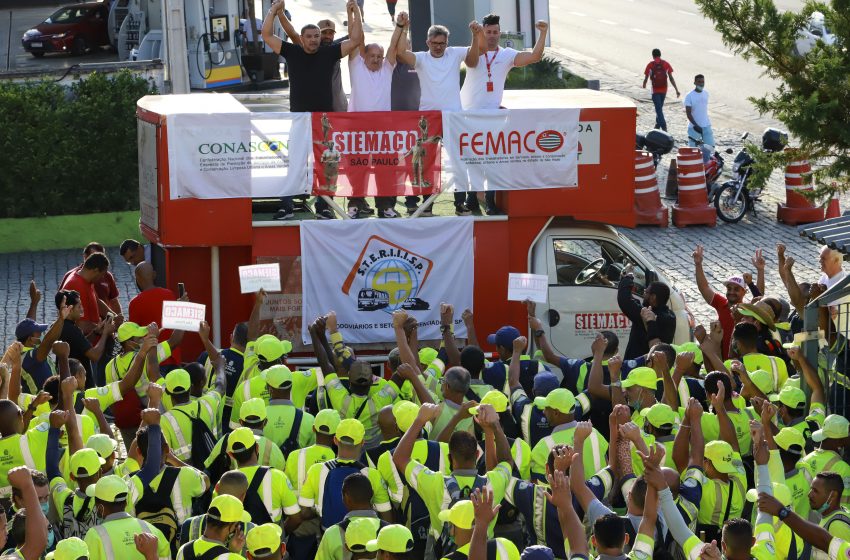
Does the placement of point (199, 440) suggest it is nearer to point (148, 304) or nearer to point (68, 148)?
point (148, 304)

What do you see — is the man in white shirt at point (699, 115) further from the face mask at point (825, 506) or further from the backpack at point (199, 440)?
the face mask at point (825, 506)

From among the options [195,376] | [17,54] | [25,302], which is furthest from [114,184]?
[17,54]

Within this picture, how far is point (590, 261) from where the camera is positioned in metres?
12.8

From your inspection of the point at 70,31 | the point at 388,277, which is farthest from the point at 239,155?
the point at 70,31

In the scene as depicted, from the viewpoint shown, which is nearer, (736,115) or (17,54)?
(736,115)

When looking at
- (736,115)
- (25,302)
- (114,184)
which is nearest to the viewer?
(25,302)

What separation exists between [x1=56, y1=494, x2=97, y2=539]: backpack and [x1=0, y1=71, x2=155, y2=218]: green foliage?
11.7 metres

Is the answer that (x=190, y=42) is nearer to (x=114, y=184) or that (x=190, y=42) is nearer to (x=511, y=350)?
(x=114, y=184)

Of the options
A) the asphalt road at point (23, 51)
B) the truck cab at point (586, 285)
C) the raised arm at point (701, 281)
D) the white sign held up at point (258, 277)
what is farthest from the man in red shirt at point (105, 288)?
the asphalt road at point (23, 51)

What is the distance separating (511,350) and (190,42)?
861 inches

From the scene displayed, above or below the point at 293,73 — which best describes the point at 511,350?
below

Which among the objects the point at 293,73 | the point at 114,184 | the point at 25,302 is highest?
the point at 293,73

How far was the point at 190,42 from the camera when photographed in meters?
30.6

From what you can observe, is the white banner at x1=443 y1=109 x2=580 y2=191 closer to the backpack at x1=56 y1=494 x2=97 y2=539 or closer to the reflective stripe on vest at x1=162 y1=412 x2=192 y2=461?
the reflective stripe on vest at x1=162 y1=412 x2=192 y2=461
